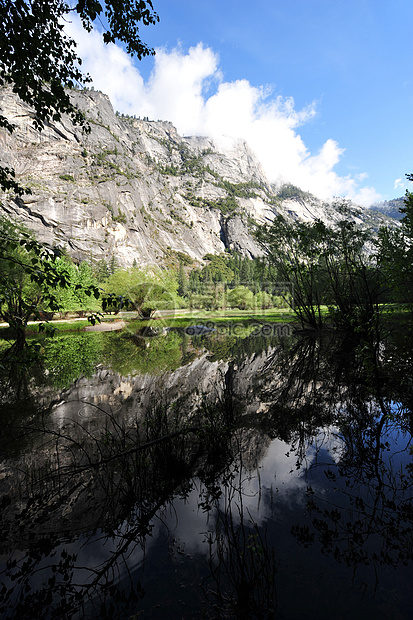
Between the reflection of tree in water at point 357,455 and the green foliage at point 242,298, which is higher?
the green foliage at point 242,298

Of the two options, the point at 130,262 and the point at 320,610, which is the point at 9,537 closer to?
the point at 320,610

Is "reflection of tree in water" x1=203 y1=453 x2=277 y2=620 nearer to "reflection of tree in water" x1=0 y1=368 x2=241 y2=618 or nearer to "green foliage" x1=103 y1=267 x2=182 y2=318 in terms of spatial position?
"reflection of tree in water" x1=0 y1=368 x2=241 y2=618

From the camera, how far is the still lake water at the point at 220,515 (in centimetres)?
283

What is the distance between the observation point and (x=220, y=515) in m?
3.97

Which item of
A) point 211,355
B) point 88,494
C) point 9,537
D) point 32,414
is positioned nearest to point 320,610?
point 88,494

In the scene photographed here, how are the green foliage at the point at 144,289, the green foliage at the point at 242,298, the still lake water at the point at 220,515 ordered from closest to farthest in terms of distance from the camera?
the still lake water at the point at 220,515 → the green foliage at the point at 144,289 → the green foliage at the point at 242,298

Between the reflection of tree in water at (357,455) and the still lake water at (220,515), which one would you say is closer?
the still lake water at (220,515)

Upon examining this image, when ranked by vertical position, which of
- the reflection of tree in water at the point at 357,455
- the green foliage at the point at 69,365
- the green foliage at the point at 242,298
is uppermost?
the green foliage at the point at 242,298

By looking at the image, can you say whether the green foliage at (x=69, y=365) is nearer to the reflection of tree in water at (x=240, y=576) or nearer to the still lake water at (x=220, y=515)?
the still lake water at (x=220, y=515)

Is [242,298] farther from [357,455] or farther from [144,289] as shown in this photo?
[357,455]

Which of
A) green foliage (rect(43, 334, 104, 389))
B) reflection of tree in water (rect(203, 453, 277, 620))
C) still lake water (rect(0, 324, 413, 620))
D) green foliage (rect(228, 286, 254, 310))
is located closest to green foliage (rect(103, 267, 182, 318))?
green foliage (rect(43, 334, 104, 389))

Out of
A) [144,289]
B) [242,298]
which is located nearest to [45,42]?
[144,289]

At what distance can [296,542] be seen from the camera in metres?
3.50

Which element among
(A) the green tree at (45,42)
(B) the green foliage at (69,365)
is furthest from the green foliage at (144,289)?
(A) the green tree at (45,42)
